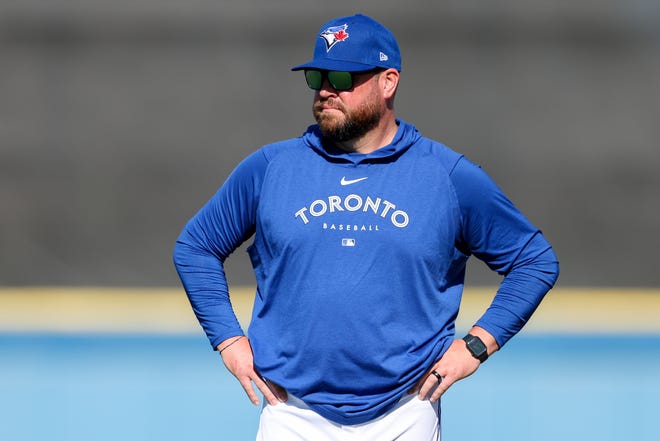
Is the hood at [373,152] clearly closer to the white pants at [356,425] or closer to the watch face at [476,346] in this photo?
the watch face at [476,346]

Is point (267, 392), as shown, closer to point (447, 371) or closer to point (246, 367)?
point (246, 367)

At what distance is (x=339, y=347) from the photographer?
2.71 meters

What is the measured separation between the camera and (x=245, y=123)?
8703mm

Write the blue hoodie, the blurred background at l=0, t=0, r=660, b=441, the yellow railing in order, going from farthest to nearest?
1. the blurred background at l=0, t=0, r=660, b=441
2. the yellow railing
3. the blue hoodie

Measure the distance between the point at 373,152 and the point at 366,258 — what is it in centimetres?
29

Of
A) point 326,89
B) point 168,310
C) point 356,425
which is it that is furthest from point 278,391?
point 168,310

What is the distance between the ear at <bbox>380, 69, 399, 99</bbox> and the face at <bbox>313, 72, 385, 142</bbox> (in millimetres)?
60

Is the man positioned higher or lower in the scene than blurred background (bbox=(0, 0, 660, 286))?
higher

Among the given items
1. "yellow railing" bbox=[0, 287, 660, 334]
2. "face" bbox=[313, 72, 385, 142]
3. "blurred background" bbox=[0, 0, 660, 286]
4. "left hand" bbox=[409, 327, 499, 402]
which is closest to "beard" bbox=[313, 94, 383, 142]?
"face" bbox=[313, 72, 385, 142]

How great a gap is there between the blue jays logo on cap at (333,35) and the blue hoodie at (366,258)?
23 cm

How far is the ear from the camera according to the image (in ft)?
9.48

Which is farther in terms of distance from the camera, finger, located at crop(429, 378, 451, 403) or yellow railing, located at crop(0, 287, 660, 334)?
yellow railing, located at crop(0, 287, 660, 334)

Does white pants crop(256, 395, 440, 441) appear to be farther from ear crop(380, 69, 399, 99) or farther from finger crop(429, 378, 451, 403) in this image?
ear crop(380, 69, 399, 99)

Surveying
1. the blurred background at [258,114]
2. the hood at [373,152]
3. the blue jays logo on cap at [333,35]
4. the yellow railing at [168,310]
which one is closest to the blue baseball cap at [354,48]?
the blue jays logo on cap at [333,35]
